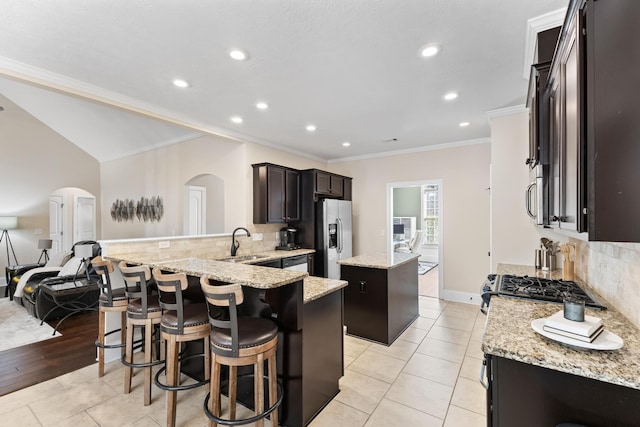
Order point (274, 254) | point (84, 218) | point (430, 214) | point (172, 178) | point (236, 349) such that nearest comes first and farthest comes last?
point (236, 349) < point (274, 254) < point (172, 178) < point (84, 218) < point (430, 214)

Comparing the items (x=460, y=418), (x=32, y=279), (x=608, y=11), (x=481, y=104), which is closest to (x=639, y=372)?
(x=608, y=11)

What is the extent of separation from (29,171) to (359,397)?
856 centimetres

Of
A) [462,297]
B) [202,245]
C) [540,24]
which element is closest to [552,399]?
[540,24]

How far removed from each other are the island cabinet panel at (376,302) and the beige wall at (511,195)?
1150mm

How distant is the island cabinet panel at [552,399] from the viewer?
987 mm

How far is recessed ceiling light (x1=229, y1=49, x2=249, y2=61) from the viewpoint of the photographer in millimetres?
2238

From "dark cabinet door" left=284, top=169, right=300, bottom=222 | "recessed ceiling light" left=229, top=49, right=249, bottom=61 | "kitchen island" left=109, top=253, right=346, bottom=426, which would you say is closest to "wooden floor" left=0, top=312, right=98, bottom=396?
"kitchen island" left=109, top=253, right=346, bottom=426

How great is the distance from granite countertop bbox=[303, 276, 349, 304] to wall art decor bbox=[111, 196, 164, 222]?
17.2ft

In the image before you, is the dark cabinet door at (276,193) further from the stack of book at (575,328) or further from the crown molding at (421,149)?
the stack of book at (575,328)

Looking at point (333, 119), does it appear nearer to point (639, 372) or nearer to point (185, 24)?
point (185, 24)

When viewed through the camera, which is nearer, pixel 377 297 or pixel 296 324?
pixel 296 324

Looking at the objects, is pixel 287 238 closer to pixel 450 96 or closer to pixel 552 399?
pixel 450 96

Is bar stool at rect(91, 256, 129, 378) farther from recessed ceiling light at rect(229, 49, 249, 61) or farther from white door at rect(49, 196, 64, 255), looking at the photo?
white door at rect(49, 196, 64, 255)

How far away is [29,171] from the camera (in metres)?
6.53
